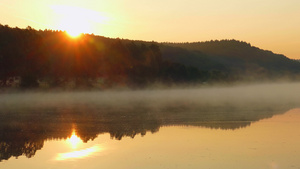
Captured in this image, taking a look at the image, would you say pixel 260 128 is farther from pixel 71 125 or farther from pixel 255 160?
pixel 71 125

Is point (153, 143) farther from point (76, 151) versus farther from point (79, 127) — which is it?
point (79, 127)

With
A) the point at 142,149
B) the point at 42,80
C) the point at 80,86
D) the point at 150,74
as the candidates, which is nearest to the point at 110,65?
the point at 150,74

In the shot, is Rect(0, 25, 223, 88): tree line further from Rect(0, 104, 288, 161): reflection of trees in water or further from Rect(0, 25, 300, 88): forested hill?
Rect(0, 104, 288, 161): reflection of trees in water

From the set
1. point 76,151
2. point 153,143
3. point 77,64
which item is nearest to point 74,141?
point 76,151

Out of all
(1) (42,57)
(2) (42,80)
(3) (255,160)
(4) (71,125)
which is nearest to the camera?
(3) (255,160)

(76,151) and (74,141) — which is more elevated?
(74,141)

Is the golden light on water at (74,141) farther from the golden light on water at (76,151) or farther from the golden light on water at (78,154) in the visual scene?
the golden light on water at (78,154)

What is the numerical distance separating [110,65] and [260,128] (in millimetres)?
96722

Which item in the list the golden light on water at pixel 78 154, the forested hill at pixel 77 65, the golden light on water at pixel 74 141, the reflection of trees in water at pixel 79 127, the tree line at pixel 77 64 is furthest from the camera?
the tree line at pixel 77 64

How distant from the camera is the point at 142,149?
797 inches

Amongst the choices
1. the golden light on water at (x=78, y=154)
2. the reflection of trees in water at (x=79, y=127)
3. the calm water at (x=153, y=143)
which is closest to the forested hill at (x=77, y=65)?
the reflection of trees in water at (x=79, y=127)

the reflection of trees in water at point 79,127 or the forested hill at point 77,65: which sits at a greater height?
the forested hill at point 77,65

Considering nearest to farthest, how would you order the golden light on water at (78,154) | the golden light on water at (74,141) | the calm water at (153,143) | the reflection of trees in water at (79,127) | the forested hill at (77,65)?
the calm water at (153,143), the golden light on water at (78,154), the golden light on water at (74,141), the reflection of trees in water at (79,127), the forested hill at (77,65)

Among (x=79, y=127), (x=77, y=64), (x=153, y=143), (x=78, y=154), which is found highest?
(x=77, y=64)
